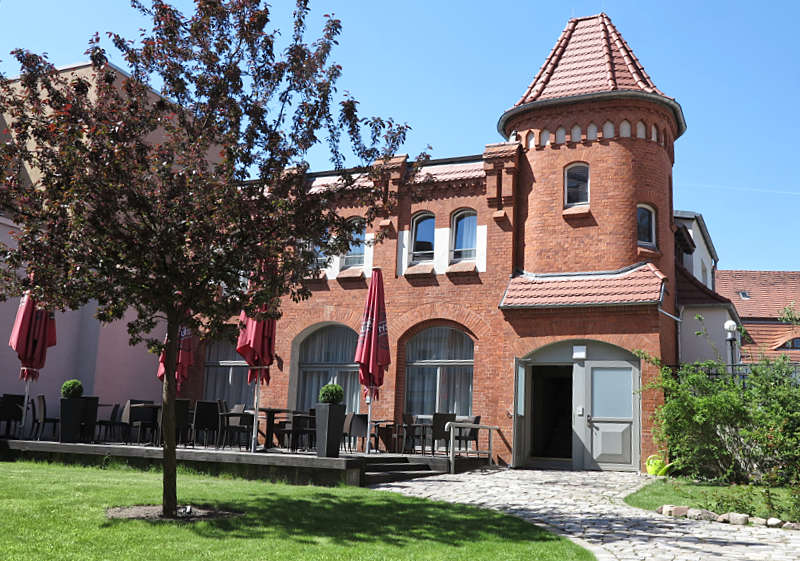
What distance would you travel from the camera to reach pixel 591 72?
19141mm

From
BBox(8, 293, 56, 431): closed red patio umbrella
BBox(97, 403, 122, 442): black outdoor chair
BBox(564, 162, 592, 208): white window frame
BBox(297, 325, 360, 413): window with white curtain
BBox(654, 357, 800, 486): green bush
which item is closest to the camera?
BBox(654, 357, 800, 486): green bush

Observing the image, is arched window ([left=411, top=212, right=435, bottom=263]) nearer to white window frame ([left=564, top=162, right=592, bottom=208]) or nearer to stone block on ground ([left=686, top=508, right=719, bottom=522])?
white window frame ([left=564, top=162, right=592, bottom=208])

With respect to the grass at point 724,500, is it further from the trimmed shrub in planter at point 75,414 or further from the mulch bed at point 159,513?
the trimmed shrub in planter at point 75,414

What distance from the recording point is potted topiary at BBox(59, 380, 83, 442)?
15108 millimetres

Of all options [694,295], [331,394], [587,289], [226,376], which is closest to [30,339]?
[331,394]

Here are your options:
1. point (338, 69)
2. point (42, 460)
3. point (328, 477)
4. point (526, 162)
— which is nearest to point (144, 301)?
point (338, 69)

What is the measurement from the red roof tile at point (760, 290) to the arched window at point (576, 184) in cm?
2610

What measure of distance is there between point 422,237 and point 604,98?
5.54 m

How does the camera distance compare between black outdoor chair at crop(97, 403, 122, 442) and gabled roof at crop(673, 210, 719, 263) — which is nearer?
black outdoor chair at crop(97, 403, 122, 442)

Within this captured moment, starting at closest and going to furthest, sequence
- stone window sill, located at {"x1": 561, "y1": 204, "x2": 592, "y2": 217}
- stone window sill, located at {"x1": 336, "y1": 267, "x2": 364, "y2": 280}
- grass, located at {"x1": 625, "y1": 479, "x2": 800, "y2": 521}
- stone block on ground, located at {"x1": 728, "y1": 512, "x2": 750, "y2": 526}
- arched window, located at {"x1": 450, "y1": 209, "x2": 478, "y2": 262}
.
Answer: stone block on ground, located at {"x1": 728, "y1": 512, "x2": 750, "y2": 526}, grass, located at {"x1": 625, "y1": 479, "x2": 800, "y2": 521}, stone window sill, located at {"x1": 561, "y1": 204, "x2": 592, "y2": 217}, arched window, located at {"x1": 450, "y1": 209, "x2": 478, "y2": 262}, stone window sill, located at {"x1": 336, "y1": 267, "x2": 364, "y2": 280}

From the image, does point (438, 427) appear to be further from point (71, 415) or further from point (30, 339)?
point (30, 339)

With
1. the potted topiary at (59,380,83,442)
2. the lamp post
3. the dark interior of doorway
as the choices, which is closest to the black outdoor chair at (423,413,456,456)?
the dark interior of doorway

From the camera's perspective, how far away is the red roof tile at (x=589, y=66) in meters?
18.7

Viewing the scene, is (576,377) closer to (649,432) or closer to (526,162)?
(649,432)
